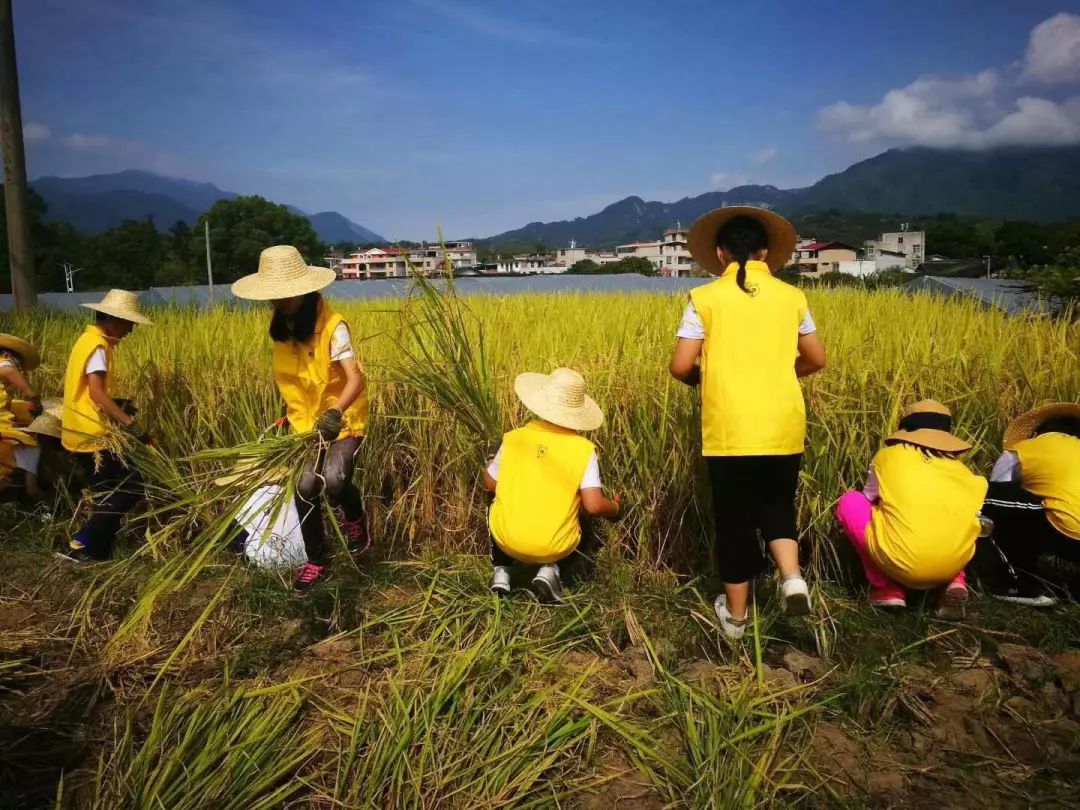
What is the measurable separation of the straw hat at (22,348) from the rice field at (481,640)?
44cm

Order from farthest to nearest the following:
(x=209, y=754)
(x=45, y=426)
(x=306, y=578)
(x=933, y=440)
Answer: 1. (x=45, y=426)
2. (x=306, y=578)
3. (x=933, y=440)
4. (x=209, y=754)

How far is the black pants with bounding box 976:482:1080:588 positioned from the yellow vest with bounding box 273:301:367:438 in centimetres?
245

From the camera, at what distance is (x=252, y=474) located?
2061 mm

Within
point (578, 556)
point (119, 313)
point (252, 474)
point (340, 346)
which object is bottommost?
point (578, 556)

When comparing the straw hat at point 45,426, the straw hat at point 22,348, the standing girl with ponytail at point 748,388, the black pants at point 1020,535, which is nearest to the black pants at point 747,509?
the standing girl with ponytail at point 748,388

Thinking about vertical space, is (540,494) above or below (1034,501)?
above

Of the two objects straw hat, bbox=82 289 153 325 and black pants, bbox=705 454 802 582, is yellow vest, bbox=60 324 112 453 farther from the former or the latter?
black pants, bbox=705 454 802 582

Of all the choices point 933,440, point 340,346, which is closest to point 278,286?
point 340,346

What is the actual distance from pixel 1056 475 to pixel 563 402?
1.76 metres

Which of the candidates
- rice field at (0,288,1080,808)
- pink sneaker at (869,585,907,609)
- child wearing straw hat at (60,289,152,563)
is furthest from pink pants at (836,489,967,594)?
child wearing straw hat at (60,289,152,563)

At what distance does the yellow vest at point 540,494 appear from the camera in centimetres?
216

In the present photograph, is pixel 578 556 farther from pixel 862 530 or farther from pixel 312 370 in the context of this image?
pixel 312 370

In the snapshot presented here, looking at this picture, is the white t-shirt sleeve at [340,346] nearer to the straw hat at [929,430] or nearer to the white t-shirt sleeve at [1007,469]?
the straw hat at [929,430]

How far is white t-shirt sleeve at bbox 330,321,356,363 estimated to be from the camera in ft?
8.00
